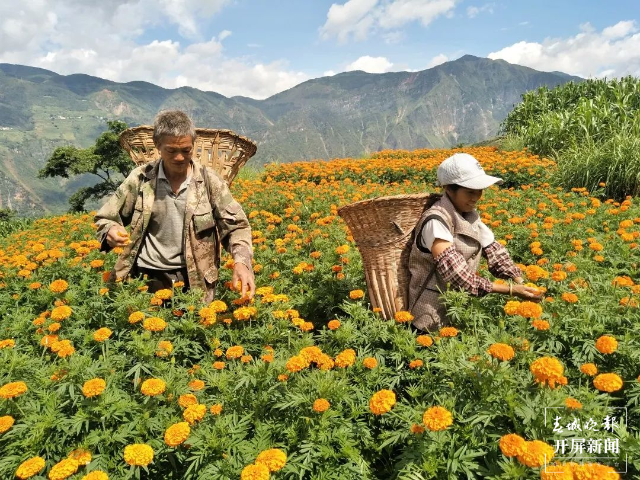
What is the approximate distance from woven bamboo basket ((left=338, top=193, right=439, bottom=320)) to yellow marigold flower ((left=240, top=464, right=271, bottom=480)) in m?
1.49

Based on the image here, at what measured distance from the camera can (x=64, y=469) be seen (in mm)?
1588

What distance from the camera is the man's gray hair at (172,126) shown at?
8.57ft

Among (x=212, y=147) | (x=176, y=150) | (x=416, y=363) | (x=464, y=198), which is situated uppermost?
(x=212, y=147)

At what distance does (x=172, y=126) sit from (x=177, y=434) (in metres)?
1.72

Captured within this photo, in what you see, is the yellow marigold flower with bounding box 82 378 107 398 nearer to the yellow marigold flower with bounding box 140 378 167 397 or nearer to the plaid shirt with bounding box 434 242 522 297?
the yellow marigold flower with bounding box 140 378 167 397

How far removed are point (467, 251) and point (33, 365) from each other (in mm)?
2426

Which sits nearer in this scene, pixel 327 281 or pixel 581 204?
pixel 327 281

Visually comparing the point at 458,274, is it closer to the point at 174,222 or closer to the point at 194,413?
the point at 194,413

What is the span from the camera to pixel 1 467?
1707 millimetres

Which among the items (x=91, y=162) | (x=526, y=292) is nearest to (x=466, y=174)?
(x=526, y=292)

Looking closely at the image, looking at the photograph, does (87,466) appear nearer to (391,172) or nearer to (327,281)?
(327,281)

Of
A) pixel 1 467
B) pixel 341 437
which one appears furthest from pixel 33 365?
pixel 341 437

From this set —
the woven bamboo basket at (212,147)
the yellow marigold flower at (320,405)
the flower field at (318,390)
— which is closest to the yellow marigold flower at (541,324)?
the flower field at (318,390)

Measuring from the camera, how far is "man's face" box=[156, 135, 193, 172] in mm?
2650
